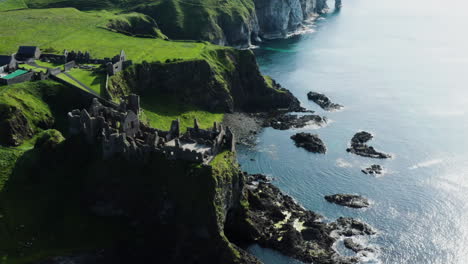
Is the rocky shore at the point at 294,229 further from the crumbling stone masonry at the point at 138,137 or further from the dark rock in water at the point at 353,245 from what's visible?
the crumbling stone masonry at the point at 138,137

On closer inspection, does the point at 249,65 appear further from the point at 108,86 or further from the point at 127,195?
the point at 127,195

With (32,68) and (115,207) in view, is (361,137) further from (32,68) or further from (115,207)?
(32,68)

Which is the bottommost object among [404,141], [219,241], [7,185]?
[404,141]

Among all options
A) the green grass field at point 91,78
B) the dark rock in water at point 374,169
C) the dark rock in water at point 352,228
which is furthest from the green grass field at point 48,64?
the dark rock in water at point 374,169

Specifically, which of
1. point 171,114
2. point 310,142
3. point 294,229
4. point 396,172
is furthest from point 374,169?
point 171,114

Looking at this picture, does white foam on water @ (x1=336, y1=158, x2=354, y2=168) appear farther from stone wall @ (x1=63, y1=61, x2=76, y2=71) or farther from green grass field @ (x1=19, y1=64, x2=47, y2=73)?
green grass field @ (x1=19, y1=64, x2=47, y2=73)

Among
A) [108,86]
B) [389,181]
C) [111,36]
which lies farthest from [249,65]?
[389,181]

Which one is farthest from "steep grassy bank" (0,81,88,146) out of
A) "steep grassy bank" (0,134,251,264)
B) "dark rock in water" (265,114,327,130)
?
"dark rock in water" (265,114,327,130)
